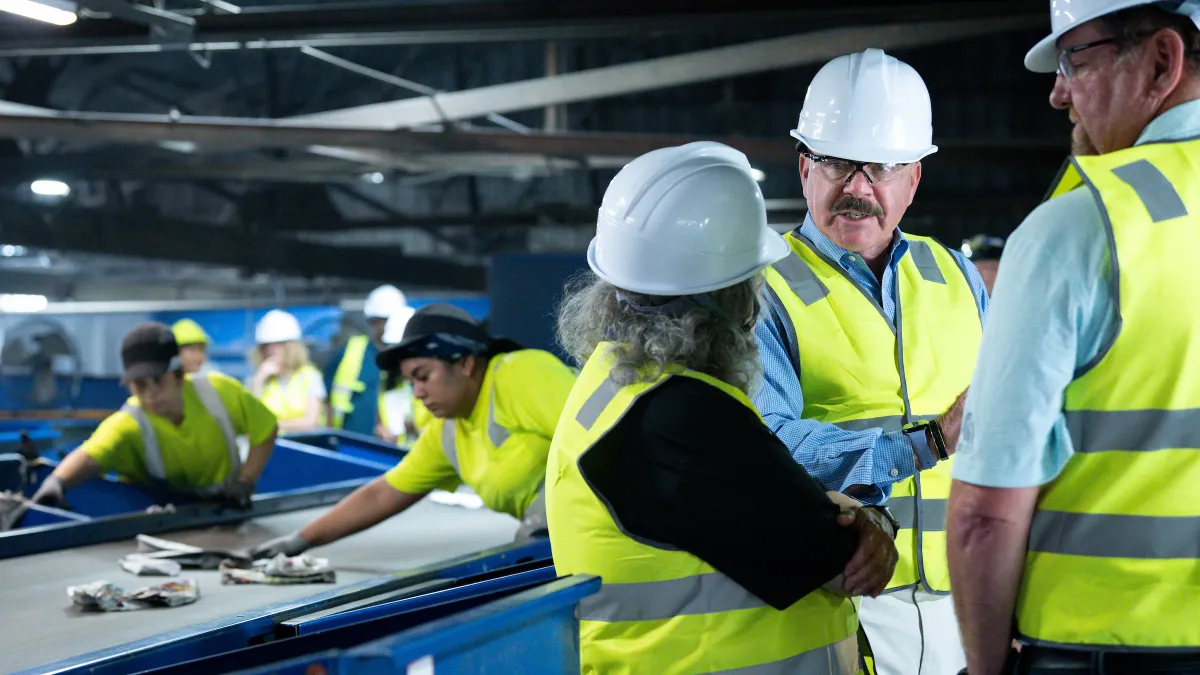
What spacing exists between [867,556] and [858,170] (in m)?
1.07

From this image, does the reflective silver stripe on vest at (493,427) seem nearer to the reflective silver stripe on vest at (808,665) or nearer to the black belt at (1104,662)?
the reflective silver stripe on vest at (808,665)

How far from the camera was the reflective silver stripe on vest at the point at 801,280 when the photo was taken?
2.36 m

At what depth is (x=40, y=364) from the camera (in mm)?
11945

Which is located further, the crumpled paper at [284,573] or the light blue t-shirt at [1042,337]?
the crumpled paper at [284,573]

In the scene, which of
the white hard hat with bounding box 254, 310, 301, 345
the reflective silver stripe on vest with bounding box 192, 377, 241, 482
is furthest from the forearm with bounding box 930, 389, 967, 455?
the white hard hat with bounding box 254, 310, 301, 345

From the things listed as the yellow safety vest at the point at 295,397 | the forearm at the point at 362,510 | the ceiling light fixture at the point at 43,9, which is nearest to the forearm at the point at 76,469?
the forearm at the point at 362,510

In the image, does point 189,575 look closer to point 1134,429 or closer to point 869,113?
point 869,113

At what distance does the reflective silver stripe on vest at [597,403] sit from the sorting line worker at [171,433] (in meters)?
3.98

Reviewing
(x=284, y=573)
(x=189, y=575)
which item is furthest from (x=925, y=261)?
(x=189, y=575)

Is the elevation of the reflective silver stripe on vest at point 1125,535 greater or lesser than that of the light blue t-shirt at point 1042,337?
lesser

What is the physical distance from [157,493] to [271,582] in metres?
1.92

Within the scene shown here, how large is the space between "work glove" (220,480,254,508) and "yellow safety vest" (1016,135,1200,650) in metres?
4.50

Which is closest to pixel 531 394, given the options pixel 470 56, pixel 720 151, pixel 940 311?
pixel 940 311

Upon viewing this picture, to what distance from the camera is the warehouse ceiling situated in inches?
220
